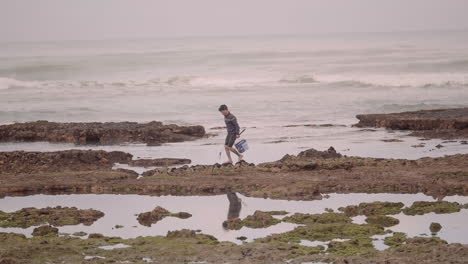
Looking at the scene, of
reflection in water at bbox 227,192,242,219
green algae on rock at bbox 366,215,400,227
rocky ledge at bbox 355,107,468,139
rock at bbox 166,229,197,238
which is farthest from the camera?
rocky ledge at bbox 355,107,468,139

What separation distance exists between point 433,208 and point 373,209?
3.55ft

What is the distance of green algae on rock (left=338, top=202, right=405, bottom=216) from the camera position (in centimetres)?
1633

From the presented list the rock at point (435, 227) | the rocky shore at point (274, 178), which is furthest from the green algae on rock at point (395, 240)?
the rocky shore at point (274, 178)

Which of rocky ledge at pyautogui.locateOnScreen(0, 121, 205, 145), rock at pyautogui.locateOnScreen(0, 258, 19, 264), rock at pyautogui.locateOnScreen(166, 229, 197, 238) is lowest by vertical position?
rock at pyautogui.locateOnScreen(0, 258, 19, 264)

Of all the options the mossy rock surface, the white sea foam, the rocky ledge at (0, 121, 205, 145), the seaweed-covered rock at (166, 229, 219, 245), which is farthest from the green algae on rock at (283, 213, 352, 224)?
the white sea foam

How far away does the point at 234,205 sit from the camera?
17.8 meters

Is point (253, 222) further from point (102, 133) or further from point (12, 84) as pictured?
point (12, 84)

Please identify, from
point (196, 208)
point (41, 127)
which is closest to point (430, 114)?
point (41, 127)

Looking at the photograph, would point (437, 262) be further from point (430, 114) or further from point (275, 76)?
point (275, 76)

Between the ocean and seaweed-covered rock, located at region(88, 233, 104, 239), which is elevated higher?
the ocean

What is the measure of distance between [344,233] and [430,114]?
18.1 meters

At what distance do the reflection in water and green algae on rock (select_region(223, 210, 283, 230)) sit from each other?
0.57 m

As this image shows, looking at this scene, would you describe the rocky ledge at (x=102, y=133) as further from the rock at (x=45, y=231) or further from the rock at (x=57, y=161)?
the rock at (x=45, y=231)

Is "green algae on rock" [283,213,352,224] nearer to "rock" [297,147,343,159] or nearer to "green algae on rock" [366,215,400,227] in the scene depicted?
"green algae on rock" [366,215,400,227]
